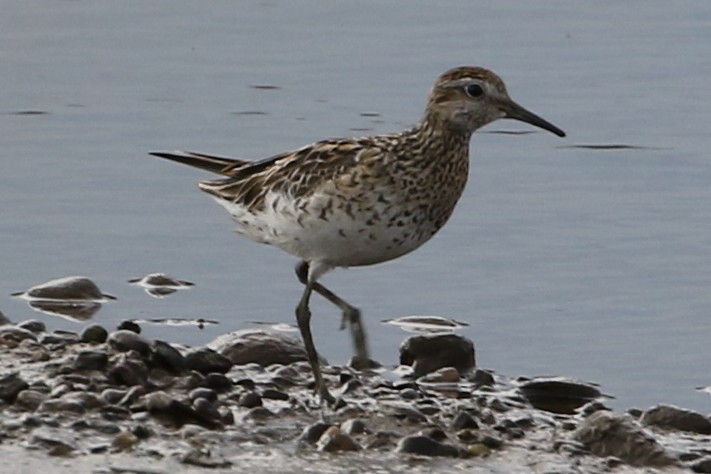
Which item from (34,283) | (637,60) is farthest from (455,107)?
(637,60)

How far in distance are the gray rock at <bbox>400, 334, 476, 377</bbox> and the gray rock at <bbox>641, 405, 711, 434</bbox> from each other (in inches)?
54.6

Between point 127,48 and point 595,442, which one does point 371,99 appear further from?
point 595,442

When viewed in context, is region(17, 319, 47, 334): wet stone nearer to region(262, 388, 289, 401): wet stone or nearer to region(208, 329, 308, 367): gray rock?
region(208, 329, 308, 367): gray rock

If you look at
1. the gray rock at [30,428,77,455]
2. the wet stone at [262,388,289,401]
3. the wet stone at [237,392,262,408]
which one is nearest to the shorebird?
the wet stone at [262,388,289,401]

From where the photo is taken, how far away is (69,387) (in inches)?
412

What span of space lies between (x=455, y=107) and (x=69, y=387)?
269 cm

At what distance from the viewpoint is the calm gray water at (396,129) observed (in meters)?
13.2

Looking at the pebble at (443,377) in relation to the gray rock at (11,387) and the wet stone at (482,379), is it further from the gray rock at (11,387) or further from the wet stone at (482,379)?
the gray rock at (11,387)

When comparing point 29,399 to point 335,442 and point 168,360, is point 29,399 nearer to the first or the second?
point 168,360

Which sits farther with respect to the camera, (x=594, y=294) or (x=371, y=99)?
(x=371, y=99)

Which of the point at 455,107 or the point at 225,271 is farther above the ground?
the point at 455,107

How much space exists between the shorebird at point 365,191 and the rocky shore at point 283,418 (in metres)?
0.43

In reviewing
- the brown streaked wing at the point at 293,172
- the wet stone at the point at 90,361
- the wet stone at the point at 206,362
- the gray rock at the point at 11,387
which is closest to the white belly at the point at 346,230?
the brown streaked wing at the point at 293,172

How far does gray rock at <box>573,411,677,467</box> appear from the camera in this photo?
32.7ft
